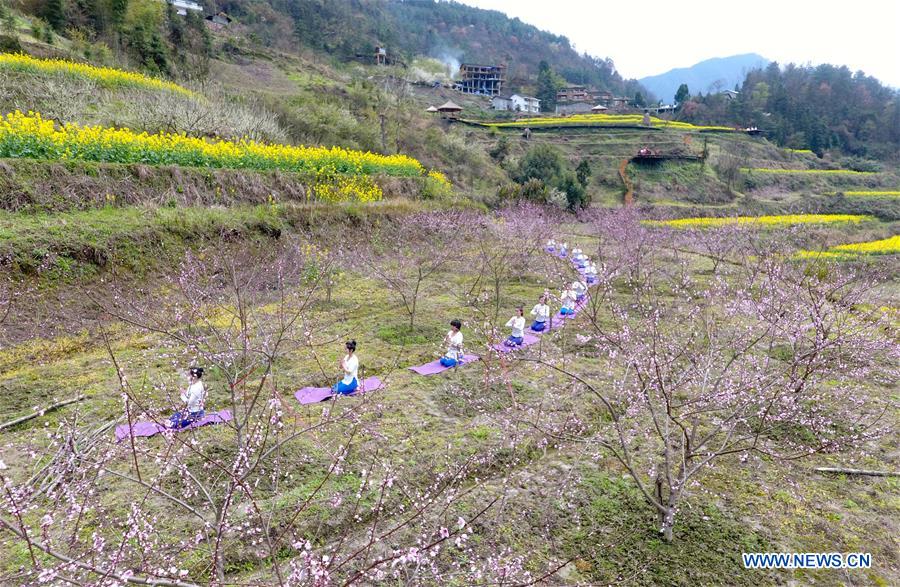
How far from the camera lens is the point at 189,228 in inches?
456

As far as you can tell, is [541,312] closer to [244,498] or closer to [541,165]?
[244,498]

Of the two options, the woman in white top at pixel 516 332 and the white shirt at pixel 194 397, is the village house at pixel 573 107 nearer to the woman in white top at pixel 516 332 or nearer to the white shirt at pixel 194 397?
the woman in white top at pixel 516 332

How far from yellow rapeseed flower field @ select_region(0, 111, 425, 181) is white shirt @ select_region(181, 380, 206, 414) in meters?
9.52

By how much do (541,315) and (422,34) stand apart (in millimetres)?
99070

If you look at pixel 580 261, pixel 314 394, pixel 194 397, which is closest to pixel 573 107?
pixel 580 261

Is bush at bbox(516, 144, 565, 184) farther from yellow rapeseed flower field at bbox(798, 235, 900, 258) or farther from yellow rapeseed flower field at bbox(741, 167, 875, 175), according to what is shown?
yellow rapeseed flower field at bbox(741, 167, 875, 175)

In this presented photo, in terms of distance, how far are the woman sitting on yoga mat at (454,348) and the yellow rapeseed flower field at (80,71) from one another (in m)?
18.9

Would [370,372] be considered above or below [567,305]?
below

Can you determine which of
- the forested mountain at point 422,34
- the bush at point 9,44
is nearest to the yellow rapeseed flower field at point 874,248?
the bush at point 9,44

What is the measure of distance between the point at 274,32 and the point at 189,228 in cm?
5159

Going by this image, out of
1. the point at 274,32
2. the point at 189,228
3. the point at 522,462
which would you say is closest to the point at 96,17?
the point at 189,228

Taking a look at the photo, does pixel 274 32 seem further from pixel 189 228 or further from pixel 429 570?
pixel 429 570

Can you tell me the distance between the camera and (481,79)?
72062 mm

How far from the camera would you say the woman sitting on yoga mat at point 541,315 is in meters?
9.61
